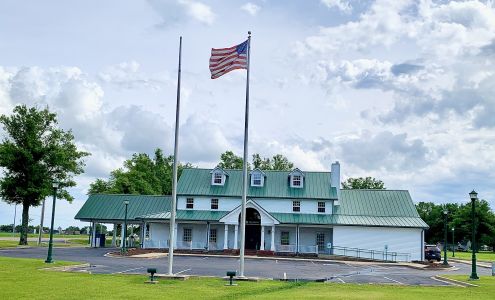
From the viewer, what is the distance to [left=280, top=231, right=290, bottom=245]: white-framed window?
183ft

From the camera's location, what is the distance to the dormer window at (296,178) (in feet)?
191

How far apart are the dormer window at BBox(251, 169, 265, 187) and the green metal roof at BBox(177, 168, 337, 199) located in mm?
569

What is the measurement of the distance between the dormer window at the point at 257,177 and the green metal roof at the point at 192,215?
4406 mm

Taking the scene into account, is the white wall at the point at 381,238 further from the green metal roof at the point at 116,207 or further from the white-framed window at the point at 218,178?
the green metal roof at the point at 116,207

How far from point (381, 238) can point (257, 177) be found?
13.5 metres

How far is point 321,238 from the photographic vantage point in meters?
Answer: 55.7

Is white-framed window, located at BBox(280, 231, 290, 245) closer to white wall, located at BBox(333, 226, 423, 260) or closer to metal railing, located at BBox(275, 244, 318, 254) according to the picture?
metal railing, located at BBox(275, 244, 318, 254)

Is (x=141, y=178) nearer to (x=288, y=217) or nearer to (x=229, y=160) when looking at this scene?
(x=229, y=160)

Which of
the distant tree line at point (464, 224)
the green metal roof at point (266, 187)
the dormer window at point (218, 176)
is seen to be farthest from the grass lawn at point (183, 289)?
the distant tree line at point (464, 224)

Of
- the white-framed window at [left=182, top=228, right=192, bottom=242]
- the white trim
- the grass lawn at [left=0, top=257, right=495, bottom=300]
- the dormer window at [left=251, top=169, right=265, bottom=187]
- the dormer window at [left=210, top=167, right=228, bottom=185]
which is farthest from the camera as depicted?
the dormer window at [left=210, top=167, right=228, bottom=185]

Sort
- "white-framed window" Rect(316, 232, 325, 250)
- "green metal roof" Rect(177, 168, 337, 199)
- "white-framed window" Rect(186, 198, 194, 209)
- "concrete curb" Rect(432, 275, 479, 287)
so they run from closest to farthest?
"concrete curb" Rect(432, 275, 479, 287) < "white-framed window" Rect(316, 232, 325, 250) < "green metal roof" Rect(177, 168, 337, 199) < "white-framed window" Rect(186, 198, 194, 209)

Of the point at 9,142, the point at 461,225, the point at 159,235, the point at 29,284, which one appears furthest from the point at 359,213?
the point at 461,225

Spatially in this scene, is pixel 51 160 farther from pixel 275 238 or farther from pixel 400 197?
pixel 400 197

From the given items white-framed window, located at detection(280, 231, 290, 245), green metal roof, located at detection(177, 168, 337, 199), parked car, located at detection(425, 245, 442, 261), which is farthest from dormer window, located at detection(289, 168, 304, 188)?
parked car, located at detection(425, 245, 442, 261)
